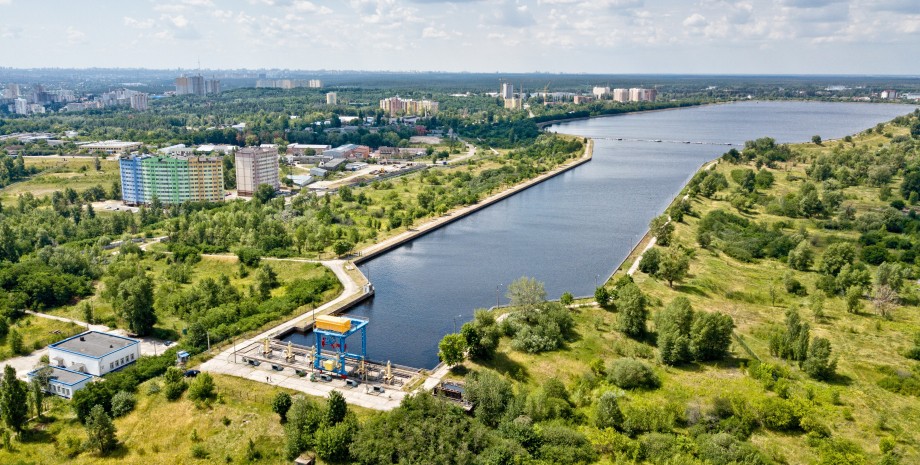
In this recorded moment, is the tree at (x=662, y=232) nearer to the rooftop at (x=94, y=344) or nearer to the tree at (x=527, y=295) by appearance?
the tree at (x=527, y=295)

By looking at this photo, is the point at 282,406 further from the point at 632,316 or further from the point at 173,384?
the point at 632,316

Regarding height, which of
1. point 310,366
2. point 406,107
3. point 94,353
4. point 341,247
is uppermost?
point 406,107

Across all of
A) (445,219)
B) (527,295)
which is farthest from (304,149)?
(527,295)

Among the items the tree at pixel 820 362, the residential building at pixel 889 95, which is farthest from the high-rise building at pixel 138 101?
the residential building at pixel 889 95

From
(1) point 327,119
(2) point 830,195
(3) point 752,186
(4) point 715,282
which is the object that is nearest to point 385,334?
(4) point 715,282

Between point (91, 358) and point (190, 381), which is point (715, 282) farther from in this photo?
point (91, 358)

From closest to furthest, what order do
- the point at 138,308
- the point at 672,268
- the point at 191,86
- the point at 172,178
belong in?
1. the point at 138,308
2. the point at 672,268
3. the point at 172,178
4. the point at 191,86
